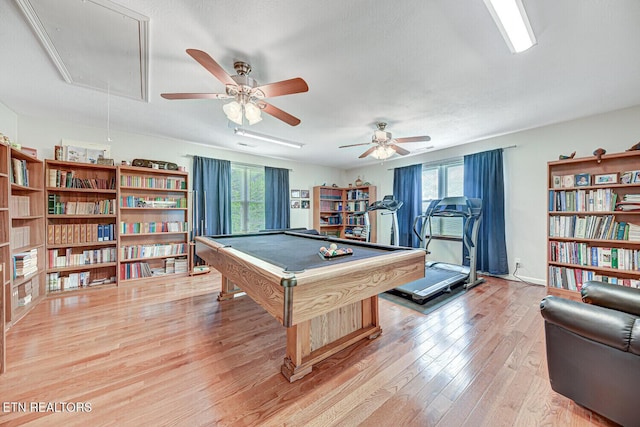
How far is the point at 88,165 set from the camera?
3.36 metres

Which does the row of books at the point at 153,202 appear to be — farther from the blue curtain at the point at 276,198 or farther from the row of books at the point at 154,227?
the blue curtain at the point at 276,198

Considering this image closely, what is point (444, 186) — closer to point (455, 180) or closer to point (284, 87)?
point (455, 180)

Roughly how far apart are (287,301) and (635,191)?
4.45 metres

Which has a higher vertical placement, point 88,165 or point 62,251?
point 88,165

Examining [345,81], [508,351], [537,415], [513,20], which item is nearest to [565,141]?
[513,20]

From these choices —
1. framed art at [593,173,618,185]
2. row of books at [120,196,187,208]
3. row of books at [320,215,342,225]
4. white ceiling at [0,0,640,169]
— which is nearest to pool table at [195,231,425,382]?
white ceiling at [0,0,640,169]

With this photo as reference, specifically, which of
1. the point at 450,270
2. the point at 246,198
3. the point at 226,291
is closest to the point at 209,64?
the point at 226,291

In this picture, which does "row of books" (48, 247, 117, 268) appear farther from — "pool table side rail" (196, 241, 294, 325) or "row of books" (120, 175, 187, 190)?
"pool table side rail" (196, 241, 294, 325)

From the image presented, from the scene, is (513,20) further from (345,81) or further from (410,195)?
(410,195)

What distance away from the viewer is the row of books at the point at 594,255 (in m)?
2.75

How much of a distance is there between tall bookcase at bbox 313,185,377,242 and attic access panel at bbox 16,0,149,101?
4.36 metres

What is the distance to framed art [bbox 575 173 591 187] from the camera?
3.05m

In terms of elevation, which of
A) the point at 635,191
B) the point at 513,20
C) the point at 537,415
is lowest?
the point at 537,415

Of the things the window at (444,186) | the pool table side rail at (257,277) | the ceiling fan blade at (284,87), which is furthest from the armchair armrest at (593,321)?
the window at (444,186)
